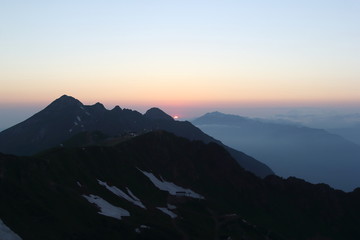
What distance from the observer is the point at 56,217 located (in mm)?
107562

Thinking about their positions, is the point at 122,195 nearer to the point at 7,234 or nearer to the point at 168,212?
the point at 168,212

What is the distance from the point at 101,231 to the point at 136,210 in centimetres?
3102

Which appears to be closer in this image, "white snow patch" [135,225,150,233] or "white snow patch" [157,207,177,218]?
"white snow patch" [135,225,150,233]

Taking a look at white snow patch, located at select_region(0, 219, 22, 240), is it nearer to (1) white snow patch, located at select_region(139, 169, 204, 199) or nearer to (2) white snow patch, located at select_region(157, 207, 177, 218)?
(2) white snow patch, located at select_region(157, 207, 177, 218)

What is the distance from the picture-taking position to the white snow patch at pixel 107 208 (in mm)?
125375

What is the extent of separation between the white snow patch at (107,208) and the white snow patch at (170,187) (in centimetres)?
4885

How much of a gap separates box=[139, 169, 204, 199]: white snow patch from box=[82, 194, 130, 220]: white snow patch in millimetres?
48854

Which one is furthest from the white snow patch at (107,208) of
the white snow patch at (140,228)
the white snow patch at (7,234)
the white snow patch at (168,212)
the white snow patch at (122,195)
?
the white snow patch at (7,234)

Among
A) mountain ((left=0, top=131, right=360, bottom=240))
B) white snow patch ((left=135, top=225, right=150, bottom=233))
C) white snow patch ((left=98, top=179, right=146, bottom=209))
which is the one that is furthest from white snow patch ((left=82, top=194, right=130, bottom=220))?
white snow patch ((left=98, top=179, right=146, bottom=209))

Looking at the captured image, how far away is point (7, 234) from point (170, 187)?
108 meters

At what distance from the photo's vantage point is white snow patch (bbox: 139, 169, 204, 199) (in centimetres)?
18510

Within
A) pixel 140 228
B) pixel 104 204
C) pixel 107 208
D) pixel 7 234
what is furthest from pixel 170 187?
pixel 7 234

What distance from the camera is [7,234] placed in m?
89.9

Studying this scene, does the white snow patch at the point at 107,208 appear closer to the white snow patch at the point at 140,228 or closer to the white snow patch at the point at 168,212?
the white snow patch at the point at 140,228
